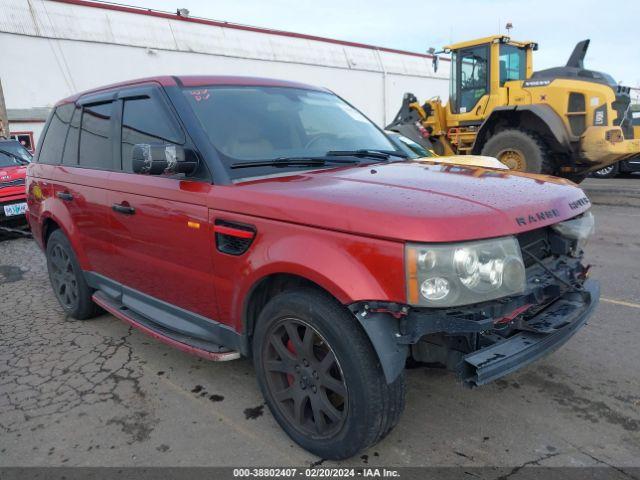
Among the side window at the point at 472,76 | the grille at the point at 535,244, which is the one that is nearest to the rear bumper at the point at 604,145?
the side window at the point at 472,76

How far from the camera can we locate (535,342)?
7.55 feet

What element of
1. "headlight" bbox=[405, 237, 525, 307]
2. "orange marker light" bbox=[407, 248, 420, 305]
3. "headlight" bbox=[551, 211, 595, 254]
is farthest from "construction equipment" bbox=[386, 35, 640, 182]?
"orange marker light" bbox=[407, 248, 420, 305]

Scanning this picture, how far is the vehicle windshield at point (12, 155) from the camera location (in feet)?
29.3

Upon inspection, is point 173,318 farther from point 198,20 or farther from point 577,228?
point 198,20

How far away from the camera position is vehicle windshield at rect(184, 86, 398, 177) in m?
2.94

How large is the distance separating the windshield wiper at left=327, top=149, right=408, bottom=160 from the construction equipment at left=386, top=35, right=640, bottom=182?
23.1 feet

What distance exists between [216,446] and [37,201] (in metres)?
3.20

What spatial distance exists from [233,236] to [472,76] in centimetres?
993

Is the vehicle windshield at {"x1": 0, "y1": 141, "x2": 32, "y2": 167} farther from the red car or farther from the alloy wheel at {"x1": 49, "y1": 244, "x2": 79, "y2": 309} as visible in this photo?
the alloy wheel at {"x1": 49, "y1": 244, "x2": 79, "y2": 309}

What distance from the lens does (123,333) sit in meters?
4.13

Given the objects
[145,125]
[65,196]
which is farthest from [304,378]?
[65,196]

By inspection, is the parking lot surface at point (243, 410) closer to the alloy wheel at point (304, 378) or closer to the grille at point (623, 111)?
the alloy wheel at point (304, 378)

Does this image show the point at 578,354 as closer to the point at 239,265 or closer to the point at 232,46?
the point at 239,265

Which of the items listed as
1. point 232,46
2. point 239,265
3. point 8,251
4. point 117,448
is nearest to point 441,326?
point 239,265
